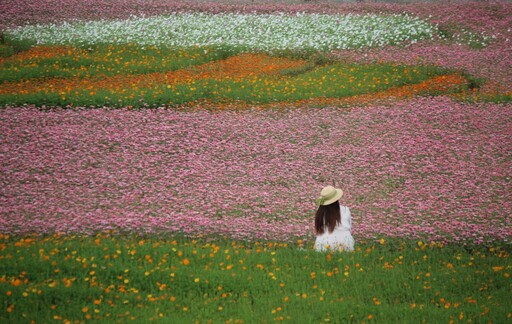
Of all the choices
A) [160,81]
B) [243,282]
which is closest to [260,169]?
[243,282]

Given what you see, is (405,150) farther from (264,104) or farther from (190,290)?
(190,290)

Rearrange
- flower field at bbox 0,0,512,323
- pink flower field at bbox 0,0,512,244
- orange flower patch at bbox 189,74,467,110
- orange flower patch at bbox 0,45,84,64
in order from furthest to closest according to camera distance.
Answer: orange flower patch at bbox 0,45,84,64 → orange flower patch at bbox 189,74,467,110 → pink flower field at bbox 0,0,512,244 → flower field at bbox 0,0,512,323

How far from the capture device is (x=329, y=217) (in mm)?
8766

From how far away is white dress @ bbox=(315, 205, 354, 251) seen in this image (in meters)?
8.92

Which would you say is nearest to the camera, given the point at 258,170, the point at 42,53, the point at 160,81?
the point at 258,170

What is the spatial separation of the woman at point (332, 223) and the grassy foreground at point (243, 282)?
0.18 meters

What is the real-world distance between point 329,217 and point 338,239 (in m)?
0.42

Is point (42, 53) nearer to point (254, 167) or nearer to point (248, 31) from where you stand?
point (248, 31)

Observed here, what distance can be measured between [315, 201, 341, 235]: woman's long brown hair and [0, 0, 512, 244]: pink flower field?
1219 mm

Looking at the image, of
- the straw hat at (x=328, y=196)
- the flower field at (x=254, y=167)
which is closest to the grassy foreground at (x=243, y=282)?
the flower field at (x=254, y=167)

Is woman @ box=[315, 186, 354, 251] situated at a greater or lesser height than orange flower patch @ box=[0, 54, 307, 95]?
lesser

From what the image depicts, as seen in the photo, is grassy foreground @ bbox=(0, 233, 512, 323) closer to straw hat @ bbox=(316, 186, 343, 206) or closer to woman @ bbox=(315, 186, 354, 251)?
woman @ bbox=(315, 186, 354, 251)

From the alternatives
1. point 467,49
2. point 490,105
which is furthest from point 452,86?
point 467,49

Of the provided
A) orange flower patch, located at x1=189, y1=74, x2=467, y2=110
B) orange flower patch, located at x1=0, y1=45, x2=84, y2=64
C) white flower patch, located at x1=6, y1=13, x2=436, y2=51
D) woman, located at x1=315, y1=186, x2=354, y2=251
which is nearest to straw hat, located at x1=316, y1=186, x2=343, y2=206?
woman, located at x1=315, y1=186, x2=354, y2=251
